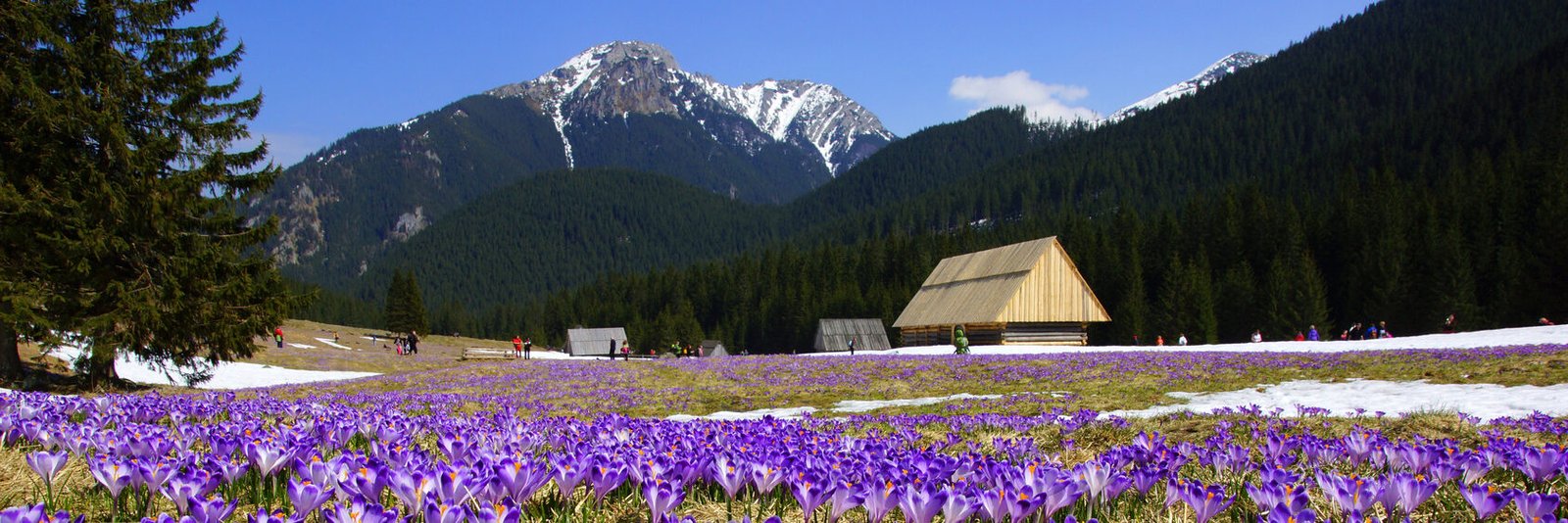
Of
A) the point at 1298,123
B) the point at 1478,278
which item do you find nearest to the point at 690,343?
the point at 1478,278

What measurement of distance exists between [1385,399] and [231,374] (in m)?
34.1

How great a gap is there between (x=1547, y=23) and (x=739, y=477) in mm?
261150

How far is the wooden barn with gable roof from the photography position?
4984 cm

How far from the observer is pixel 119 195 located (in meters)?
18.1

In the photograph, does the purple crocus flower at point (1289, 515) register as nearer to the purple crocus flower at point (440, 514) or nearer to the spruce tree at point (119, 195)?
the purple crocus flower at point (440, 514)

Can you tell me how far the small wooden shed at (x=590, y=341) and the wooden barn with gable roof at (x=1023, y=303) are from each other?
5106 cm

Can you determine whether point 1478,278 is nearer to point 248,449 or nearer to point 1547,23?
point 248,449

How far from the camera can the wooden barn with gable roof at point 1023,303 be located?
1962 inches

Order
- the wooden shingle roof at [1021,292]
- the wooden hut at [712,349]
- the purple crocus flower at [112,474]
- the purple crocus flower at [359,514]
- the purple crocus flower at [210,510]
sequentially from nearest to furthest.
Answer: the purple crocus flower at [359,514]
the purple crocus flower at [210,510]
the purple crocus flower at [112,474]
the wooden shingle roof at [1021,292]
the wooden hut at [712,349]

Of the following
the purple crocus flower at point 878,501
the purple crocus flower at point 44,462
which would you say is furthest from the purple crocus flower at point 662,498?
the purple crocus flower at point 44,462

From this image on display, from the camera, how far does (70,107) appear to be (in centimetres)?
1792

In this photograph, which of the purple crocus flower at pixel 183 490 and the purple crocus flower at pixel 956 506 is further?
the purple crocus flower at pixel 183 490

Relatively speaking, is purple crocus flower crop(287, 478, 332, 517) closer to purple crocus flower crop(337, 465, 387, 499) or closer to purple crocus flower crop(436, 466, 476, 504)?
purple crocus flower crop(337, 465, 387, 499)

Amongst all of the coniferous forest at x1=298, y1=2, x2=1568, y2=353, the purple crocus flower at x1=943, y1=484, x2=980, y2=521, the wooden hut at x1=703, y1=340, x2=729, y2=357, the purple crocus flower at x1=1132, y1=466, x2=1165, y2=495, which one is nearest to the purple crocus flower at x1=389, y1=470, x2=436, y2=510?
the purple crocus flower at x1=943, y1=484, x2=980, y2=521
